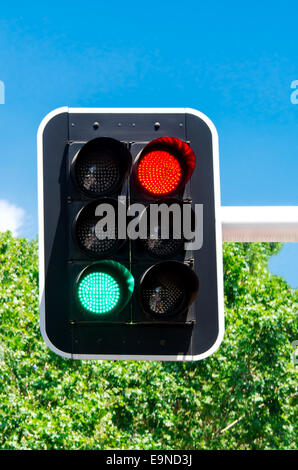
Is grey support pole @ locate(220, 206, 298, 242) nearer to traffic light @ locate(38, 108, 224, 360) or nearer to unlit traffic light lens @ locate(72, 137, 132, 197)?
traffic light @ locate(38, 108, 224, 360)

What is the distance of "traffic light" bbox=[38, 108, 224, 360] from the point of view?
2.61 m

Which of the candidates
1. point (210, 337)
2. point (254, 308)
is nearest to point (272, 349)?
point (254, 308)

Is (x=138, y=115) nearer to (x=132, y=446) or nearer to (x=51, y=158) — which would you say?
(x=51, y=158)

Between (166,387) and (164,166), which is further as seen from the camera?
(166,387)

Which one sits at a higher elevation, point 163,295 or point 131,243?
point 131,243

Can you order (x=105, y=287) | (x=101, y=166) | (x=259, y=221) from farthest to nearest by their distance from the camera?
(x=259, y=221) < (x=101, y=166) < (x=105, y=287)

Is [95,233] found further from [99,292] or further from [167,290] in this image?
[167,290]

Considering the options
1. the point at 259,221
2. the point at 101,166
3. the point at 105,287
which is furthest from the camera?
the point at 259,221

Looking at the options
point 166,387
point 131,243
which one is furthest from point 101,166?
point 166,387

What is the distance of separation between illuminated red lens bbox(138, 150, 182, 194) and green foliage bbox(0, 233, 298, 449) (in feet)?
44.5

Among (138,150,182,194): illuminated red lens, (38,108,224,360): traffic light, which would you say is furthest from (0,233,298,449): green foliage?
(138,150,182,194): illuminated red lens

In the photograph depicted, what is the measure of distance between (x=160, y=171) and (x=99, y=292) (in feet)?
1.87

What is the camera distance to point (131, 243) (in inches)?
104

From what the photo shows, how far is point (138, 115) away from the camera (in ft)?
9.61
